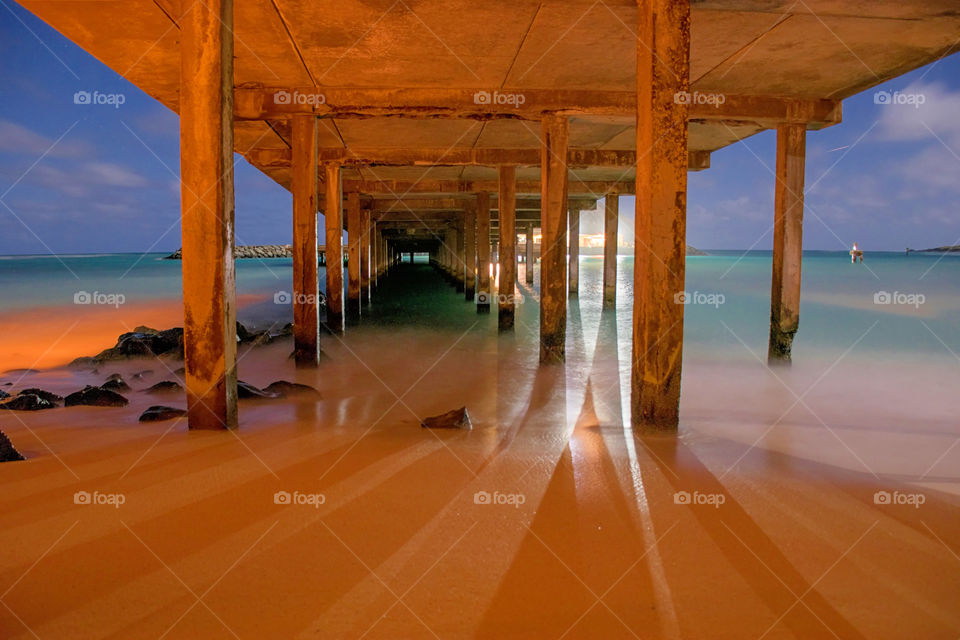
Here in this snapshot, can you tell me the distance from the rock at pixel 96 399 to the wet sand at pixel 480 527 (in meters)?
0.25

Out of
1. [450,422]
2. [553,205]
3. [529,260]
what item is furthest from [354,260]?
[450,422]

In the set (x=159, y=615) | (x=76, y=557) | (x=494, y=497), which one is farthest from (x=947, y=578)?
(x=76, y=557)

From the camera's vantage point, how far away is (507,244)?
1164cm

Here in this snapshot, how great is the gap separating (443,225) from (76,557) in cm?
2721

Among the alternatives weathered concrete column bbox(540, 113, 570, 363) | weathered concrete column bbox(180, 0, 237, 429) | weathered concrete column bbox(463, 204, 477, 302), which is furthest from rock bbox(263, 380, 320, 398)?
weathered concrete column bbox(463, 204, 477, 302)

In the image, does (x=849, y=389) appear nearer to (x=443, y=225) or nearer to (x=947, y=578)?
(x=947, y=578)

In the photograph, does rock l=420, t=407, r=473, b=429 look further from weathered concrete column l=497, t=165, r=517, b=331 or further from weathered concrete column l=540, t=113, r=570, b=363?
weathered concrete column l=497, t=165, r=517, b=331

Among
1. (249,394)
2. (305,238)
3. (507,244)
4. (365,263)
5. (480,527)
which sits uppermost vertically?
(507,244)

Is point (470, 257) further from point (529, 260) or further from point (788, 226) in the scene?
point (788, 226)

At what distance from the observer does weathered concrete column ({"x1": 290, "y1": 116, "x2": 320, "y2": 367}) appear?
749 cm

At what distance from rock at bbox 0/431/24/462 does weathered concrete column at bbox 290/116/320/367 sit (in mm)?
4021

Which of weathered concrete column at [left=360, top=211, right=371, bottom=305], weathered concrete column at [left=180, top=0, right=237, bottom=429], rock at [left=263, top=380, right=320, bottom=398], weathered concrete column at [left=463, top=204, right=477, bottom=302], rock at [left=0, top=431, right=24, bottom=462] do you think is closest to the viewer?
rock at [left=0, top=431, right=24, bottom=462]

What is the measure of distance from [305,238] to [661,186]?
16.3ft

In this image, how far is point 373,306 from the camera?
58.5 ft
